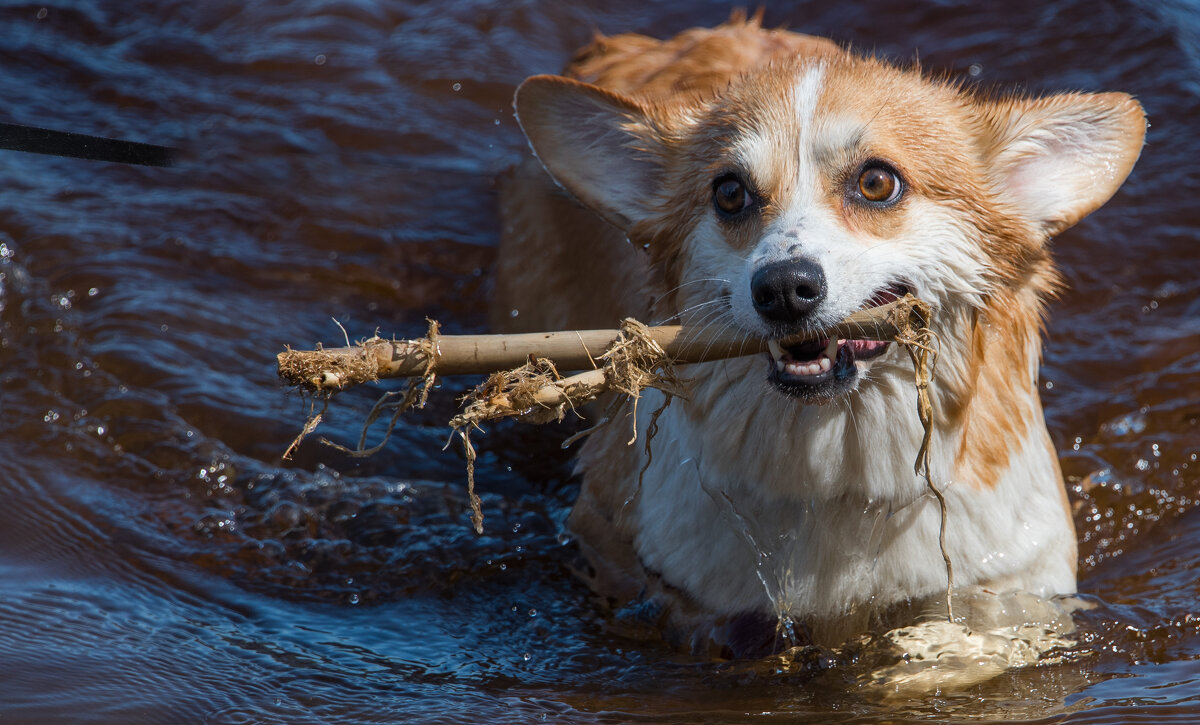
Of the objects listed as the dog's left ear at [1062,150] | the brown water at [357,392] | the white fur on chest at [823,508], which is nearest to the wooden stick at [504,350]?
the white fur on chest at [823,508]

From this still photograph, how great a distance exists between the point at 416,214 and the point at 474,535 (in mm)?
2372

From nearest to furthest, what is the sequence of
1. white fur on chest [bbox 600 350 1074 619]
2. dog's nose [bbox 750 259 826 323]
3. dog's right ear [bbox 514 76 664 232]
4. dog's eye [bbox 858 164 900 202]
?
dog's nose [bbox 750 259 826 323] → dog's eye [bbox 858 164 900 202] → white fur on chest [bbox 600 350 1074 619] → dog's right ear [bbox 514 76 664 232]

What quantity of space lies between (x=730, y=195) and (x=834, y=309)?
1.58 feet

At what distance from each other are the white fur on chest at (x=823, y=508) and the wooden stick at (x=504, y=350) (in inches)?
6.9

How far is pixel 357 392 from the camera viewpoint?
4.97 metres

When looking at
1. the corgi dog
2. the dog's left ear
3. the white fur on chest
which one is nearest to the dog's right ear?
the corgi dog

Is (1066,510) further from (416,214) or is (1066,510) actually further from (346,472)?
(416,214)

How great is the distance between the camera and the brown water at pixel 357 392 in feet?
9.98

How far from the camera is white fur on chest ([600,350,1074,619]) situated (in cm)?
287

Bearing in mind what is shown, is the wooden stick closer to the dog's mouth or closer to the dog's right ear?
the dog's mouth

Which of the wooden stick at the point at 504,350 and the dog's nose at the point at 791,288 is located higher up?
the dog's nose at the point at 791,288

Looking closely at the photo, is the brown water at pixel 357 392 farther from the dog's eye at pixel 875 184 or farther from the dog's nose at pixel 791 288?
the dog's eye at pixel 875 184

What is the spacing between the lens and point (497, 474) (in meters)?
4.57

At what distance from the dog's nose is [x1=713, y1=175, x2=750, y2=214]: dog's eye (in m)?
0.35
